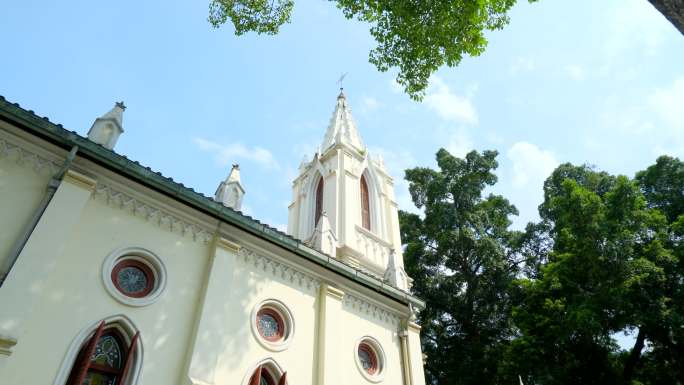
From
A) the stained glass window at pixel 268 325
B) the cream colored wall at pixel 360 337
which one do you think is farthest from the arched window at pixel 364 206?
the stained glass window at pixel 268 325

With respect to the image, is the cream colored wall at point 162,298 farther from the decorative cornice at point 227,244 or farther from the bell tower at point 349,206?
the bell tower at point 349,206

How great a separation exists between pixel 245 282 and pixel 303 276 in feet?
5.63

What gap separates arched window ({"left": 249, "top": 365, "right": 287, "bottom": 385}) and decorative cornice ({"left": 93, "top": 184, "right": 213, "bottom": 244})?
3.02 metres

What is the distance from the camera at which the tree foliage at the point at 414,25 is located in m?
9.78

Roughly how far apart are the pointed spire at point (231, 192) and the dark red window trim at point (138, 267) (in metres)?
2.96

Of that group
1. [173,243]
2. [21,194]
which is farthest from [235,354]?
[21,194]

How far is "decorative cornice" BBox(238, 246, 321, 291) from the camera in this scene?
10406 millimetres

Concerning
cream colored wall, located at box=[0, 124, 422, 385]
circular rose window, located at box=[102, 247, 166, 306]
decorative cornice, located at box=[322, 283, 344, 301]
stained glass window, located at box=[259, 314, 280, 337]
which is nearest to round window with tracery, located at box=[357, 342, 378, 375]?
cream colored wall, located at box=[0, 124, 422, 385]

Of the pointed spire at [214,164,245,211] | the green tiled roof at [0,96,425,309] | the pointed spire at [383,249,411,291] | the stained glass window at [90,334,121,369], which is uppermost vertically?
the pointed spire at [214,164,245,211]

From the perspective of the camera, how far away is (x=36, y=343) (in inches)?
268

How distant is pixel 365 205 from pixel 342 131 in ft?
14.1

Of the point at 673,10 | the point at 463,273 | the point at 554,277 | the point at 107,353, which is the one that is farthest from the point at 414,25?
the point at 463,273

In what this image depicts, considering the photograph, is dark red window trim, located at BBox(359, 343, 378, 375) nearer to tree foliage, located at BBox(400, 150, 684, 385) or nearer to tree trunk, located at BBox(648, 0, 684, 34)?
tree foliage, located at BBox(400, 150, 684, 385)

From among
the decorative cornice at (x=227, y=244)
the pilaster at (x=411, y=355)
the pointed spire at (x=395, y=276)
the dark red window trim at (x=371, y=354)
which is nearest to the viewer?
the decorative cornice at (x=227, y=244)
